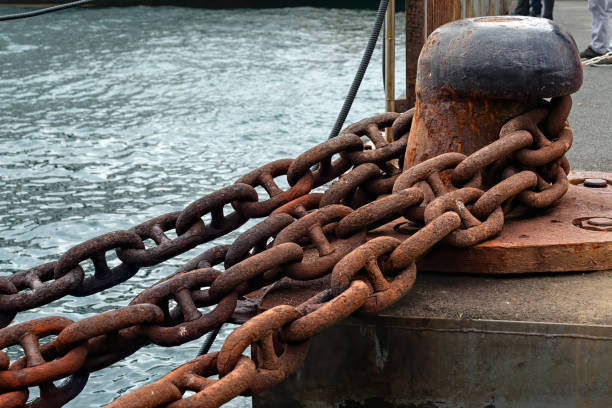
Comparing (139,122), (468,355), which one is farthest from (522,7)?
(468,355)

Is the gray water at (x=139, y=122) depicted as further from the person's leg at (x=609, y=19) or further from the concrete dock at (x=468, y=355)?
the person's leg at (x=609, y=19)

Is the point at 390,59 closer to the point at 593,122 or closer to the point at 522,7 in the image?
the point at 593,122

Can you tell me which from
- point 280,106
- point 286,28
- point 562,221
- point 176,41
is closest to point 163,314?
point 562,221

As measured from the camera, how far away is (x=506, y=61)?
7.61 ft

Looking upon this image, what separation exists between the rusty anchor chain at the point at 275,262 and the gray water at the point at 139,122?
94 cm

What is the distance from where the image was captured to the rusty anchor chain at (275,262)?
5.41 feet

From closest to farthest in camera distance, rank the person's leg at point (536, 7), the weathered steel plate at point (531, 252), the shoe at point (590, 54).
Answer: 1. the weathered steel plate at point (531, 252)
2. the shoe at point (590, 54)
3. the person's leg at point (536, 7)

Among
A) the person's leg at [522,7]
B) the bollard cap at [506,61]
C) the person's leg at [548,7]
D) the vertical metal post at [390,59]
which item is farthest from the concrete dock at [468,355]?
the person's leg at [522,7]

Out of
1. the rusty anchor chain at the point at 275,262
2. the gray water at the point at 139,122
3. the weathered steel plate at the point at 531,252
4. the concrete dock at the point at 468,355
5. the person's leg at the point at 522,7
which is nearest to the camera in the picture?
the rusty anchor chain at the point at 275,262

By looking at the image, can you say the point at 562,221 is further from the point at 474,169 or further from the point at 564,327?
the point at 564,327

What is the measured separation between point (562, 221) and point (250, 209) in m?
0.87

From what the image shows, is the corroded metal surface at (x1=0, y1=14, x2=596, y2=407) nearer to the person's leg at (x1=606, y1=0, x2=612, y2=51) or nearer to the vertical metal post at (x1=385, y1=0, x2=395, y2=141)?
the vertical metal post at (x1=385, y1=0, x2=395, y2=141)

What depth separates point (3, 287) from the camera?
2.04 meters

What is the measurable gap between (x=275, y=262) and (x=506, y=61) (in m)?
0.95
